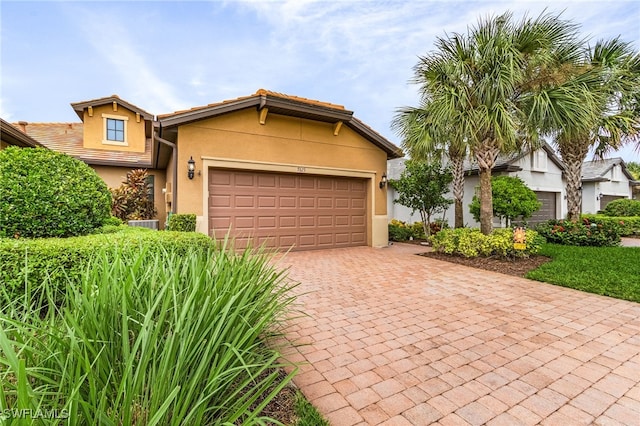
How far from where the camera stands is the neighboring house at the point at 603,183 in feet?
61.8

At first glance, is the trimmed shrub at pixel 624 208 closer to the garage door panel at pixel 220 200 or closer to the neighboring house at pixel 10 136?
the garage door panel at pixel 220 200

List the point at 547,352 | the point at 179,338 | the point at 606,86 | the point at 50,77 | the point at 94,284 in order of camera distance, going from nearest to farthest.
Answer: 1. the point at 179,338
2. the point at 94,284
3. the point at 547,352
4. the point at 606,86
5. the point at 50,77

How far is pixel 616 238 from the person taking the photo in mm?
9664

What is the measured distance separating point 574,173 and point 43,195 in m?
14.1

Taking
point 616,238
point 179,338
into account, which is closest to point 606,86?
point 616,238

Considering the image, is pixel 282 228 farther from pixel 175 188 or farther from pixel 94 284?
pixel 94 284

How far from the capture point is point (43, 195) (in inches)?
161

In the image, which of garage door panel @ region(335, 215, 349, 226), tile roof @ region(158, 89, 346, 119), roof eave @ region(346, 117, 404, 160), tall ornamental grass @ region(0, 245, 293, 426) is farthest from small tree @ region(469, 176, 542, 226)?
tall ornamental grass @ region(0, 245, 293, 426)

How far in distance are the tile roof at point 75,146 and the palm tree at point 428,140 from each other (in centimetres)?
1026

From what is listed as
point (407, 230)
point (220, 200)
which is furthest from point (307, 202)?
point (407, 230)

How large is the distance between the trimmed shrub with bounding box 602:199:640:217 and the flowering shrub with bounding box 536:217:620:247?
399 inches

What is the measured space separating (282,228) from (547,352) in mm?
7171

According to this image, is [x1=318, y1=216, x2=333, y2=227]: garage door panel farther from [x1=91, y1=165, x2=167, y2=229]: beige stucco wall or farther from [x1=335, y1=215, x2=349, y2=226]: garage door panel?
[x1=91, y1=165, x2=167, y2=229]: beige stucco wall

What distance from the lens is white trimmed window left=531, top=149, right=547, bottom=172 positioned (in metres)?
14.9
